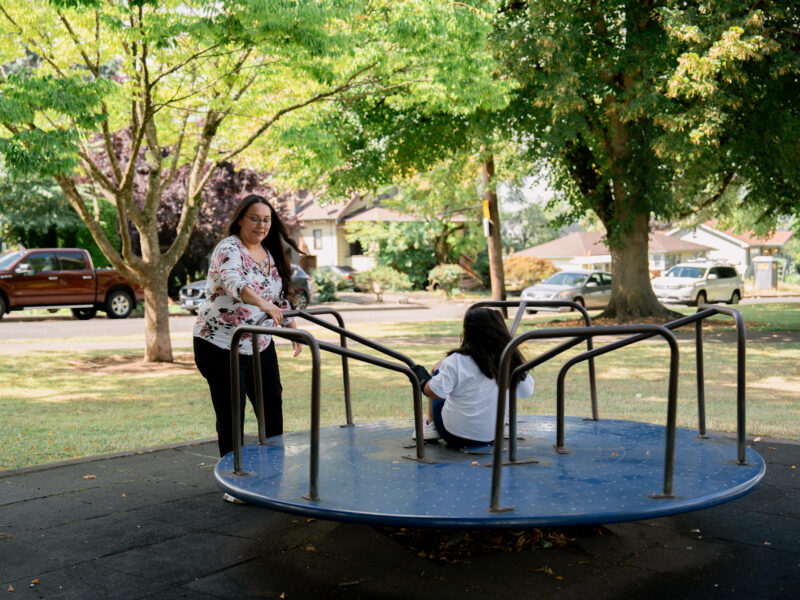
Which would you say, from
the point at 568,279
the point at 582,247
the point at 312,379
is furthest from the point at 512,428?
the point at 582,247

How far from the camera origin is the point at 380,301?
36.0m

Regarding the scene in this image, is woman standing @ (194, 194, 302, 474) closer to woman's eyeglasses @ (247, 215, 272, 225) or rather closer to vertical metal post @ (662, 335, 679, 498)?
woman's eyeglasses @ (247, 215, 272, 225)

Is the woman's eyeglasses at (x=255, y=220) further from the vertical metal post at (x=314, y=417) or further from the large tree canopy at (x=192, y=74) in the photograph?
the large tree canopy at (x=192, y=74)

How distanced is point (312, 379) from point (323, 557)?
1209 mm

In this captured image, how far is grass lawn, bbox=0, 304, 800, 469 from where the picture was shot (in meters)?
7.66

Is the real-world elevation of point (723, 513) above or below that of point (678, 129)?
below

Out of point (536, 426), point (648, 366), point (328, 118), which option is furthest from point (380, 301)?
point (536, 426)

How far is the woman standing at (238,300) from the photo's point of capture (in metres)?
5.03

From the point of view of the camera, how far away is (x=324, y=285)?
36.5 metres

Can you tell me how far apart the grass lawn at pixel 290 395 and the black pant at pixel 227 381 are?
6.97 feet

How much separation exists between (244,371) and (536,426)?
193 centimetres

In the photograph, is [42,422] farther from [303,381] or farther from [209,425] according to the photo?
[303,381]

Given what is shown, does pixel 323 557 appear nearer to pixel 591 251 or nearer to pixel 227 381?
pixel 227 381

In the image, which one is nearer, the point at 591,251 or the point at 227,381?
the point at 227,381
